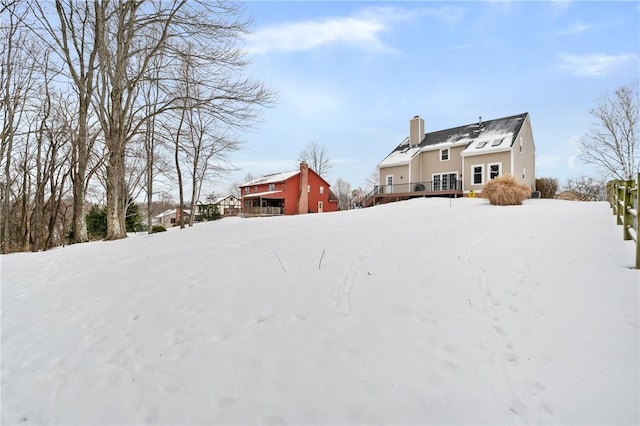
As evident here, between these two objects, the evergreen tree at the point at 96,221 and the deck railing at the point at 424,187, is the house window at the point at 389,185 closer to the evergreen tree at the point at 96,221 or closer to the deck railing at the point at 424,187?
the deck railing at the point at 424,187

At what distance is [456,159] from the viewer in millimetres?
21719

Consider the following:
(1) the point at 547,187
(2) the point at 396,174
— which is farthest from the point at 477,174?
(1) the point at 547,187

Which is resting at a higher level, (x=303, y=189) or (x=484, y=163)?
(x=484, y=163)

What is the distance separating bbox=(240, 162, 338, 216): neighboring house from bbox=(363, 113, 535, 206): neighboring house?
810cm

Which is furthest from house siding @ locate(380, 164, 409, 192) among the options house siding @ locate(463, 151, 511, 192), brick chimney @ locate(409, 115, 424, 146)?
house siding @ locate(463, 151, 511, 192)

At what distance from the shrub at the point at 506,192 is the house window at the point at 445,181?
10.0 metres

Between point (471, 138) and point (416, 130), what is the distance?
15.6ft

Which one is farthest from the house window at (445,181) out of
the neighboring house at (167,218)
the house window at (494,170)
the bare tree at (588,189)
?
the neighboring house at (167,218)

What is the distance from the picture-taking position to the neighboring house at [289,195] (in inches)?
1204

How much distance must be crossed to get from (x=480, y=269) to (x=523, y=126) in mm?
21541

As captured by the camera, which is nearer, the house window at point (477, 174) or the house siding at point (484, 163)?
the house siding at point (484, 163)

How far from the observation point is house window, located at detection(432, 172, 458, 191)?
21.4 meters

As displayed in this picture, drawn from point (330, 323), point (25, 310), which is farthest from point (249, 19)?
point (330, 323)

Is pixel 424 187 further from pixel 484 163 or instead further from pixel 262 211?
pixel 262 211
